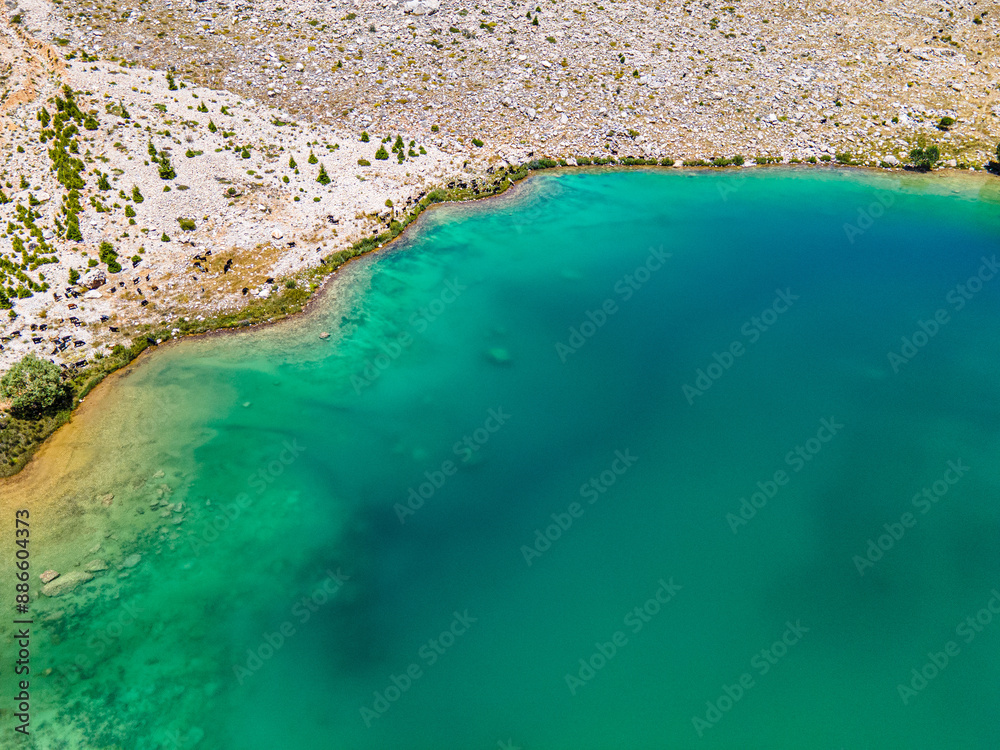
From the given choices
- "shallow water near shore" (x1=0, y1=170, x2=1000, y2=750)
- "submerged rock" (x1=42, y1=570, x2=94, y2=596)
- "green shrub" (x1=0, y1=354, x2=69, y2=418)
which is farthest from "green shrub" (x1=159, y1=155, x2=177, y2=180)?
"submerged rock" (x1=42, y1=570, x2=94, y2=596)

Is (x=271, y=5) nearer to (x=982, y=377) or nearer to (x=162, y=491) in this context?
(x=162, y=491)

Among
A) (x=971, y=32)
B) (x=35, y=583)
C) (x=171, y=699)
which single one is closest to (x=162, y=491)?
(x=35, y=583)

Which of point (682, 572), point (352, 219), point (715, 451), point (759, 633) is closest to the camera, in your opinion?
point (759, 633)

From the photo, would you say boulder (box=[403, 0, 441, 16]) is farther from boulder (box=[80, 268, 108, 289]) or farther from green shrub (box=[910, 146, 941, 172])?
green shrub (box=[910, 146, 941, 172])

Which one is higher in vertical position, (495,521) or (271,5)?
(271,5)

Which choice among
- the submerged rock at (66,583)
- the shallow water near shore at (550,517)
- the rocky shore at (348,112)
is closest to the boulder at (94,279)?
the rocky shore at (348,112)

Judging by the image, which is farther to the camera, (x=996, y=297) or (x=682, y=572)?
(x=996, y=297)

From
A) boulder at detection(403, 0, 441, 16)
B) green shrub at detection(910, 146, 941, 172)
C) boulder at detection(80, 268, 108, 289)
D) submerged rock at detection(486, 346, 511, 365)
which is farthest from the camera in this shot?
boulder at detection(403, 0, 441, 16)

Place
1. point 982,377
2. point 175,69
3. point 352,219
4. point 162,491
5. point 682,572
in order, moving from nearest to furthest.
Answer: point 682,572
point 162,491
point 982,377
point 352,219
point 175,69
